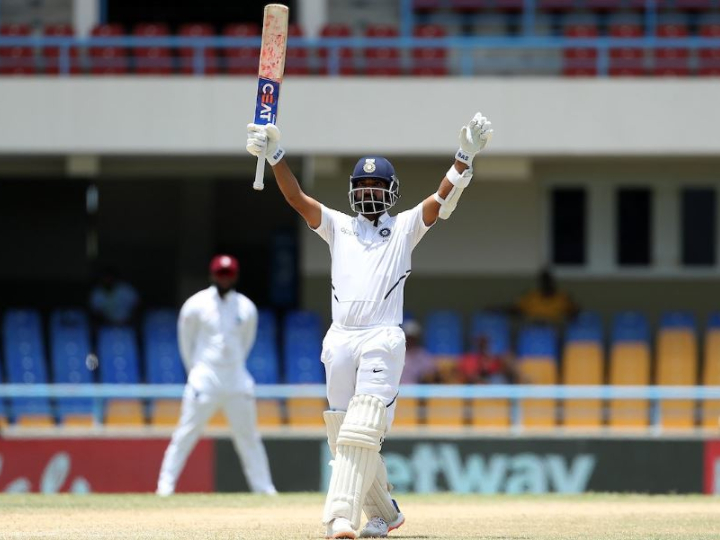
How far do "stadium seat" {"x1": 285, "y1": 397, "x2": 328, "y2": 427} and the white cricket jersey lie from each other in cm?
789

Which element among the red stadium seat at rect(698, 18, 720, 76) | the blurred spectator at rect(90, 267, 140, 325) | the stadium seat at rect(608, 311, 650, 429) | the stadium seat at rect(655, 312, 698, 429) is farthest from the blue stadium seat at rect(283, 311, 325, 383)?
the red stadium seat at rect(698, 18, 720, 76)

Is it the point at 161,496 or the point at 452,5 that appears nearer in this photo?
the point at 161,496

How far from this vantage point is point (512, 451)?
47.1 feet

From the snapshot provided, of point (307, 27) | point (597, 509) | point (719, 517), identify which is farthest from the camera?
point (307, 27)

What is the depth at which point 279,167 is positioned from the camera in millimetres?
7527

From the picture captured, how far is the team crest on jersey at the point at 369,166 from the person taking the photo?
7.43 metres

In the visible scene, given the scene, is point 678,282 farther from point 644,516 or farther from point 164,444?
point 644,516

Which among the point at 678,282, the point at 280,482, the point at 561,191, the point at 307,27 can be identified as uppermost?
the point at 307,27

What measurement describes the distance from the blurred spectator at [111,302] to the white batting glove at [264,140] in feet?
34.0

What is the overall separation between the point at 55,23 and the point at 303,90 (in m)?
4.32

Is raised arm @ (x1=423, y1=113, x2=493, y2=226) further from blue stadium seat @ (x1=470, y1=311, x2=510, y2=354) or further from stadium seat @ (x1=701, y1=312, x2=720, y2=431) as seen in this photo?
blue stadium seat @ (x1=470, y1=311, x2=510, y2=354)

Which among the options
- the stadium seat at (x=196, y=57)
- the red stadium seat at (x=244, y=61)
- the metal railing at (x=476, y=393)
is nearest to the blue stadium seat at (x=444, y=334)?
the metal railing at (x=476, y=393)

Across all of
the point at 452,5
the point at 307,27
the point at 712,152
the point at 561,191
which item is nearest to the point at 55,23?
the point at 307,27

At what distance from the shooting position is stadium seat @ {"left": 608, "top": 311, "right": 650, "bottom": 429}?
15.2 meters
